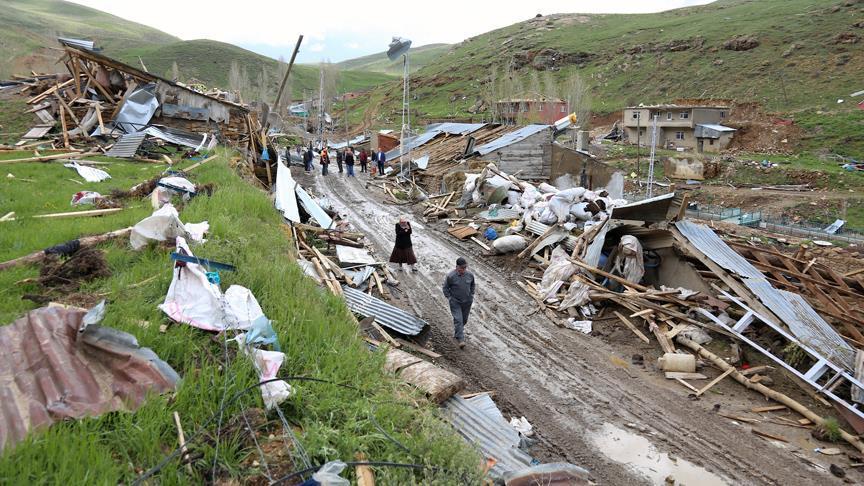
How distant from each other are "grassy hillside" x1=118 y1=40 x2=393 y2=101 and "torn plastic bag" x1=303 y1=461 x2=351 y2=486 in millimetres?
92146

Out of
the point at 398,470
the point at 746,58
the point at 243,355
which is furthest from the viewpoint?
the point at 746,58

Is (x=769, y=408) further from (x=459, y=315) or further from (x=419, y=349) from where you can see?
(x=419, y=349)

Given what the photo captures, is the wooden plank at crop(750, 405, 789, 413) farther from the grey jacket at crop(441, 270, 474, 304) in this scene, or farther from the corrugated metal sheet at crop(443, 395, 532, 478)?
the grey jacket at crop(441, 270, 474, 304)

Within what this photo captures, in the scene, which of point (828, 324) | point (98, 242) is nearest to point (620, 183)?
point (828, 324)

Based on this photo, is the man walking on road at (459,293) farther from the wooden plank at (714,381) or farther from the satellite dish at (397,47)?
the satellite dish at (397,47)

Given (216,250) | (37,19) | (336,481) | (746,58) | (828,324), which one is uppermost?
(37,19)

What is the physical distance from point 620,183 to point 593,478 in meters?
18.6

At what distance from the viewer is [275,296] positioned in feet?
19.3

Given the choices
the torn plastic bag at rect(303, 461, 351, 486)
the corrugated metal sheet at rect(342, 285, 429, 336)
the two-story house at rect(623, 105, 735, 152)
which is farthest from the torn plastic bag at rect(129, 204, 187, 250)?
the two-story house at rect(623, 105, 735, 152)

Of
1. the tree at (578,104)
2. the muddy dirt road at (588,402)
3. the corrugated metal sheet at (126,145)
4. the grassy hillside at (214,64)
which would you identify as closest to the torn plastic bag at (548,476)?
the muddy dirt road at (588,402)

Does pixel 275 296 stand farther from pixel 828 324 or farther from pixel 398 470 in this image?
pixel 828 324

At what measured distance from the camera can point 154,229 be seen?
6.86 meters

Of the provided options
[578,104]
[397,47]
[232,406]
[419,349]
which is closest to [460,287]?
[419,349]

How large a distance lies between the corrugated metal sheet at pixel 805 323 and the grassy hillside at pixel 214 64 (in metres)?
89.3
